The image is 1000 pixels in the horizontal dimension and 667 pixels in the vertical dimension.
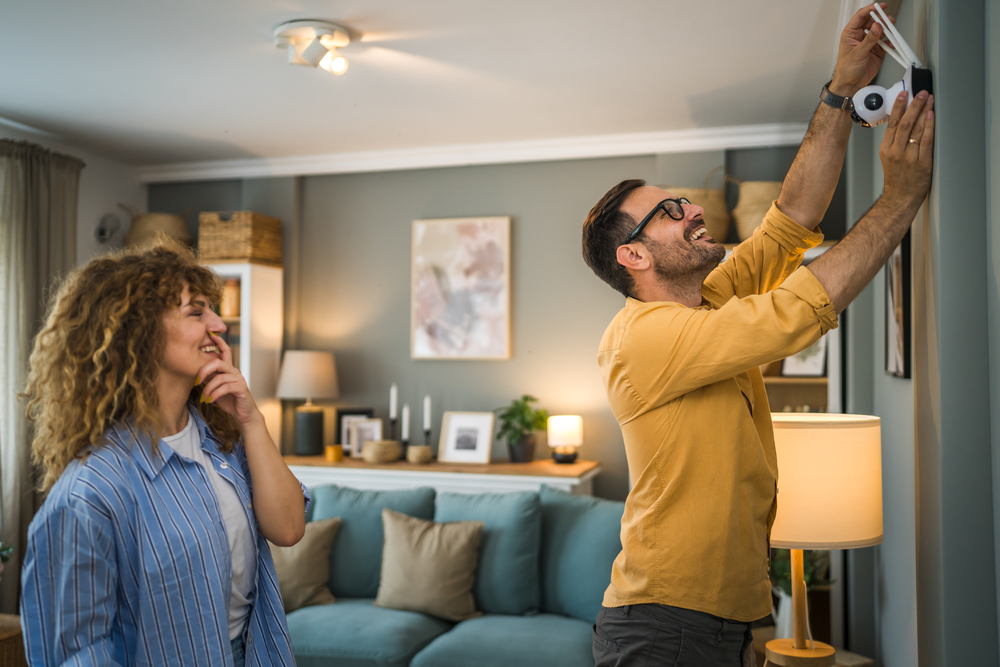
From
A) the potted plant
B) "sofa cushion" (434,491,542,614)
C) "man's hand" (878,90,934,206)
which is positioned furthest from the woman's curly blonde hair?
the potted plant

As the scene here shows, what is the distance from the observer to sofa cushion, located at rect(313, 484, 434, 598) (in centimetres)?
331

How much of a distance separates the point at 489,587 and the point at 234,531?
1.91m

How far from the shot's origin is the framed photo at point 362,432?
460 centimetres

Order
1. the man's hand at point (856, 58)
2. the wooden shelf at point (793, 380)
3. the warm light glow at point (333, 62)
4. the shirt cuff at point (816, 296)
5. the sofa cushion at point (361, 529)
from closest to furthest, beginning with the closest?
the shirt cuff at point (816, 296) < the man's hand at point (856, 58) < the warm light glow at point (333, 62) < the sofa cushion at point (361, 529) < the wooden shelf at point (793, 380)

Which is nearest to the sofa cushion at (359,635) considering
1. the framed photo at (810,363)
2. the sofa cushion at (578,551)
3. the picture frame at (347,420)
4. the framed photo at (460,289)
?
the sofa cushion at (578,551)

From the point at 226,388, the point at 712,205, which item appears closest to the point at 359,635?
the point at 226,388

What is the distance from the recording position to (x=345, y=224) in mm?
4941

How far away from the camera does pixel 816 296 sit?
3.75 ft

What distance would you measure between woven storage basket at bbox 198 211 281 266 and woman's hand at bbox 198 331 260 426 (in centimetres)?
327

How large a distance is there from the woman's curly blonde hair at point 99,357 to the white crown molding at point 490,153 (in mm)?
3344

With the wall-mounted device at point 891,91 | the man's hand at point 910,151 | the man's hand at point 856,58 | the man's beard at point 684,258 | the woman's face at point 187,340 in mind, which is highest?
the man's hand at point 856,58

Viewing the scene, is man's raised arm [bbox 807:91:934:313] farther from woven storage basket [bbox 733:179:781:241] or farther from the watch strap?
woven storage basket [bbox 733:179:781:241]

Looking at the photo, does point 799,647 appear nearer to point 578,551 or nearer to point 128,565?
point 578,551

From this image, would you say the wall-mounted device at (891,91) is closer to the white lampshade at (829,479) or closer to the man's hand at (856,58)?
the man's hand at (856,58)
